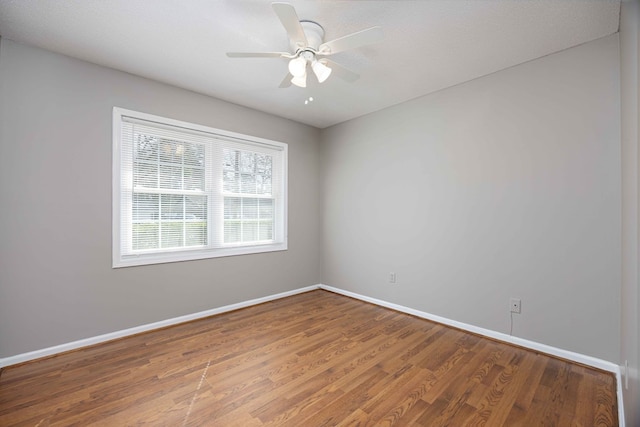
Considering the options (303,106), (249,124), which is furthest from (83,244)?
(303,106)

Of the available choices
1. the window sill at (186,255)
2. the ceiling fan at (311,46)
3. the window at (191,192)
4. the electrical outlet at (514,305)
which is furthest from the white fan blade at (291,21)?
the electrical outlet at (514,305)

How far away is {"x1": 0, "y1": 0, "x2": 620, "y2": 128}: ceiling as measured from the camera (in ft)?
6.14

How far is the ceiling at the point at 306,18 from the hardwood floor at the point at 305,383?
2.65 metres

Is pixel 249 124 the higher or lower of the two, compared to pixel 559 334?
higher

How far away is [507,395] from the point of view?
6.15ft

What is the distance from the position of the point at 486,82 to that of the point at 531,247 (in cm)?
168

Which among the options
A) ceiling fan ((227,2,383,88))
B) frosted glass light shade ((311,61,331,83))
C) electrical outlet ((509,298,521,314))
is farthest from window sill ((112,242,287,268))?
electrical outlet ((509,298,521,314))

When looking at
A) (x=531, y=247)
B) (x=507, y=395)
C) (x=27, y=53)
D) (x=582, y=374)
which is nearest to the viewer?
(x=507, y=395)

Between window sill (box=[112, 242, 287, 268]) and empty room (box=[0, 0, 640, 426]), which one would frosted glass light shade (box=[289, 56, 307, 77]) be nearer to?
empty room (box=[0, 0, 640, 426])

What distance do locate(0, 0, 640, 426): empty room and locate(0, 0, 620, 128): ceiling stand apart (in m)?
0.02

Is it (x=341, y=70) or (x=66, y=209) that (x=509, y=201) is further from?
→ (x=66, y=209)

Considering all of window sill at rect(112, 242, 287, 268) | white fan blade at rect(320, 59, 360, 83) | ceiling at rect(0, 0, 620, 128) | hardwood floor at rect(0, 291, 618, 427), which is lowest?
hardwood floor at rect(0, 291, 618, 427)

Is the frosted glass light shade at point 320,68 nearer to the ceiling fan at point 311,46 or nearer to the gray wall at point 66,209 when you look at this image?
the ceiling fan at point 311,46

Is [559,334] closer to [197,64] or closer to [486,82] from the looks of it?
[486,82]
